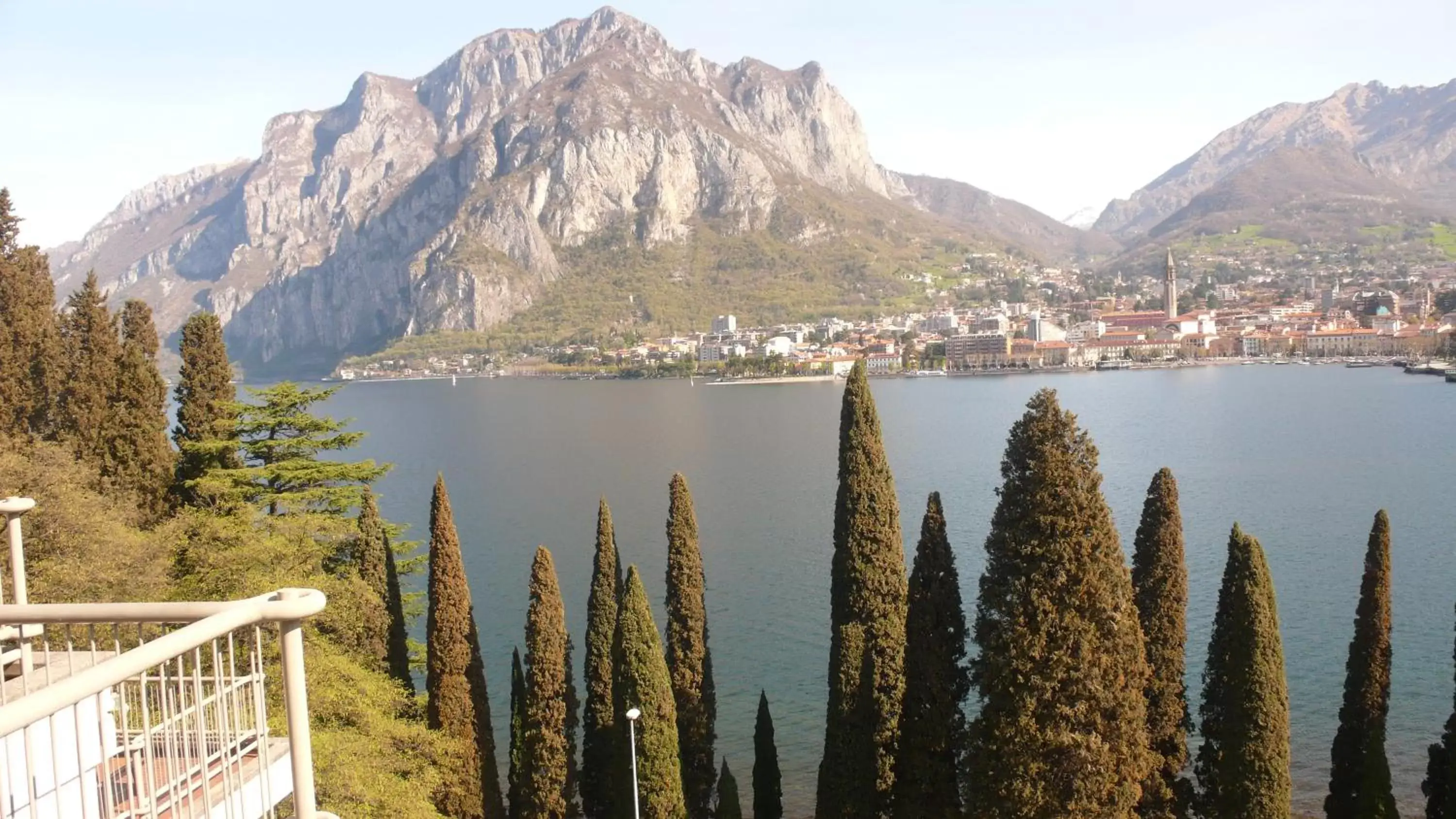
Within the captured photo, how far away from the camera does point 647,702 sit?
14125 mm

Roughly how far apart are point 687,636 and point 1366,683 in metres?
10.2

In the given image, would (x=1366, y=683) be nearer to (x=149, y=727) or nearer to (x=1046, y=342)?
(x=149, y=727)

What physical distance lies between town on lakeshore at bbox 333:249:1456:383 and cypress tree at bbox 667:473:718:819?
115567 millimetres

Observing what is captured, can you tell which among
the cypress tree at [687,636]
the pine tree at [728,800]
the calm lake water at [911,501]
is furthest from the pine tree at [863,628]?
the calm lake water at [911,501]

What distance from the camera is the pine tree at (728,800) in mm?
15109

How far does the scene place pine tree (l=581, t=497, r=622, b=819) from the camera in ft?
53.8

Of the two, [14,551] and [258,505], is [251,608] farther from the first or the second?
[258,505]

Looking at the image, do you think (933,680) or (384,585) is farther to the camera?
(384,585)

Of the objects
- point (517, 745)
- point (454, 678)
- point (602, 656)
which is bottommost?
point (517, 745)

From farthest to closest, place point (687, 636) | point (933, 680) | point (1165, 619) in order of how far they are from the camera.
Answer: point (687, 636)
point (1165, 619)
point (933, 680)

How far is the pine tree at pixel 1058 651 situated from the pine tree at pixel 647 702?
4.72 meters

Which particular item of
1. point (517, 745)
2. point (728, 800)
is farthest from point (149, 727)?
point (517, 745)

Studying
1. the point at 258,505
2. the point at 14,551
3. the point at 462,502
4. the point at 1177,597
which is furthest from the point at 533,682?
the point at 462,502

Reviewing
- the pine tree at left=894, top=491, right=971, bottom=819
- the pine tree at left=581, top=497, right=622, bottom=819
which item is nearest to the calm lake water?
the pine tree at left=581, top=497, right=622, bottom=819
